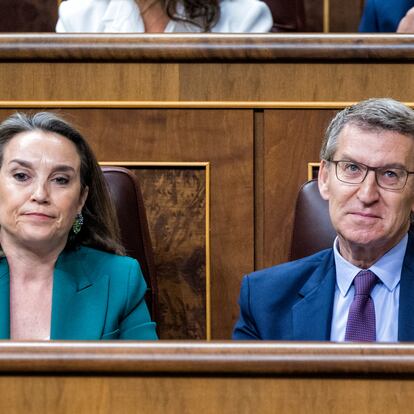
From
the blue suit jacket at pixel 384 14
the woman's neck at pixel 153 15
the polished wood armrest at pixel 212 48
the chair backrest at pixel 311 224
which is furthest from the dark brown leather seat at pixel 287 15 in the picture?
the chair backrest at pixel 311 224

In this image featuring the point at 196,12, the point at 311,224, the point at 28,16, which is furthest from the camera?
the point at 28,16

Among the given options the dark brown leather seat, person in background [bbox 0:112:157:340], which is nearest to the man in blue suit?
person in background [bbox 0:112:157:340]

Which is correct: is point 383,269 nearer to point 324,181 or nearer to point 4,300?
point 324,181

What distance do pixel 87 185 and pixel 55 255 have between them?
65mm

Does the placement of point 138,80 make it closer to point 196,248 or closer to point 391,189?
point 196,248

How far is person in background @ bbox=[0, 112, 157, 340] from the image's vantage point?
0.86 m

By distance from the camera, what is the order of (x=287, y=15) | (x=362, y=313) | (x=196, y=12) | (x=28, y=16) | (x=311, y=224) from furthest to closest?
(x=28, y=16), (x=287, y=15), (x=196, y=12), (x=311, y=224), (x=362, y=313)

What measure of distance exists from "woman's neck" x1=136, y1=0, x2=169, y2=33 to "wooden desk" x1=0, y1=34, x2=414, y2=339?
155 millimetres

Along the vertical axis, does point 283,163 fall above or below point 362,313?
above

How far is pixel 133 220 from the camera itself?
954 millimetres

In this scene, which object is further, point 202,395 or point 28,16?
point 28,16

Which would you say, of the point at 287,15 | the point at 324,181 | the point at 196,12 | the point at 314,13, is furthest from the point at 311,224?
the point at 314,13

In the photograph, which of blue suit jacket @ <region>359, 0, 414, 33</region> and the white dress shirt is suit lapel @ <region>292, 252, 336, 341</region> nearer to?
the white dress shirt

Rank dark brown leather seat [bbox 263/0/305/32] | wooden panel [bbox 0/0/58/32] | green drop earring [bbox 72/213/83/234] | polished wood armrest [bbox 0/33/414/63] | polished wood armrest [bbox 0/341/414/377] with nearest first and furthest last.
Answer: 1. polished wood armrest [bbox 0/341/414/377]
2. green drop earring [bbox 72/213/83/234]
3. polished wood armrest [bbox 0/33/414/63]
4. dark brown leather seat [bbox 263/0/305/32]
5. wooden panel [bbox 0/0/58/32]
